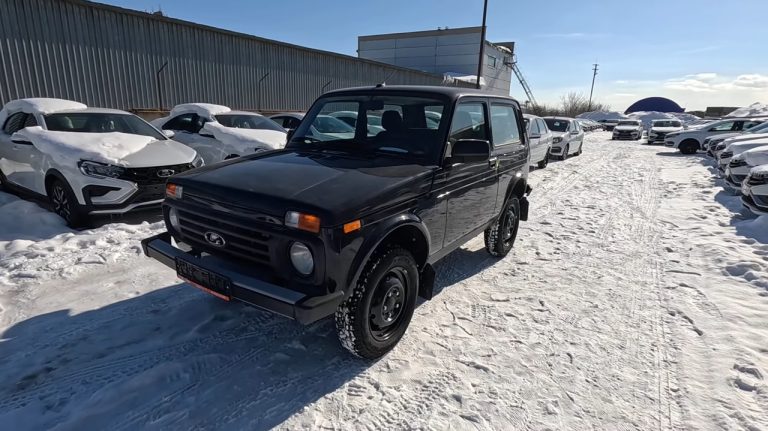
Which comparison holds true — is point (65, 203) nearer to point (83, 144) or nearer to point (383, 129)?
point (83, 144)

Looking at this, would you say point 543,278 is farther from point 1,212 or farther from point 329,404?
point 1,212

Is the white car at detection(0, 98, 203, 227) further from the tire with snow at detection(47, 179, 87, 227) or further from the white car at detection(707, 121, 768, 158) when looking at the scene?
the white car at detection(707, 121, 768, 158)

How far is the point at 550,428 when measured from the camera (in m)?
2.50

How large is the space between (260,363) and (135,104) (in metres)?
13.4

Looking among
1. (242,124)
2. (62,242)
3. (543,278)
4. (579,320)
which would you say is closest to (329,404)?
(579,320)

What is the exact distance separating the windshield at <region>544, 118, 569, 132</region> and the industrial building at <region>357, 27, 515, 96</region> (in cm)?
2343

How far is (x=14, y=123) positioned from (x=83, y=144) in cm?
229

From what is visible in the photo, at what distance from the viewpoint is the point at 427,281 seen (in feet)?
11.1

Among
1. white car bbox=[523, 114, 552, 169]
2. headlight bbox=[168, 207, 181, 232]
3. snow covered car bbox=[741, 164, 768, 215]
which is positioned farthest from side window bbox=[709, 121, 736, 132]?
headlight bbox=[168, 207, 181, 232]

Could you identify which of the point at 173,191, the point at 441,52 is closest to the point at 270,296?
the point at 173,191

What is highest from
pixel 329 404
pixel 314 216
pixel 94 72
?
pixel 94 72

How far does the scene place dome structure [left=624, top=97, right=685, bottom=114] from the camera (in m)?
70.6

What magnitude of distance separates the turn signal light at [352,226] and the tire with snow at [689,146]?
21607 millimetres

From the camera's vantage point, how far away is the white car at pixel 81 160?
18.0 ft
